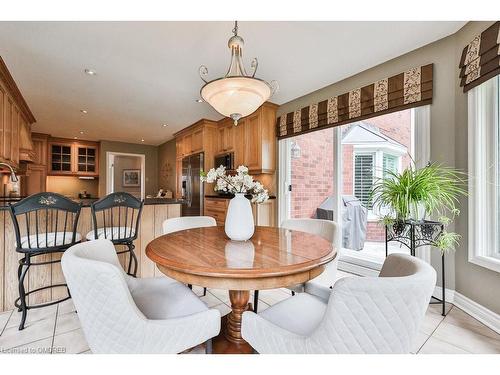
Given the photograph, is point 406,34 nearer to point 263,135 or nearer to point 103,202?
point 263,135

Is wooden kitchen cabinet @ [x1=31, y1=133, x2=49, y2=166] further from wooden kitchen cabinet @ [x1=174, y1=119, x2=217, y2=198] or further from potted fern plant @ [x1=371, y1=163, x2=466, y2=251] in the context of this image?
potted fern plant @ [x1=371, y1=163, x2=466, y2=251]

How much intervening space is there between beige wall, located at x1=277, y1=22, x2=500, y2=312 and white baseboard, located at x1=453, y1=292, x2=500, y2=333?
37 mm

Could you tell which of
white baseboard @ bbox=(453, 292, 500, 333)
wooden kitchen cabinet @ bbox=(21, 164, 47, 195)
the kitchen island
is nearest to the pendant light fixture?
the kitchen island

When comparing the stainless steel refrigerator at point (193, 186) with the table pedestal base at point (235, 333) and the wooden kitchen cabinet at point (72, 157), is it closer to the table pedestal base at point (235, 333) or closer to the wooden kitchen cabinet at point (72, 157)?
the table pedestal base at point (235, 333)

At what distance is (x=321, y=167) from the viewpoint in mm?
3400

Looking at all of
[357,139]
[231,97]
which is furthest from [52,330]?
[357,139]

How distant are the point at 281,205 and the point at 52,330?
283cm

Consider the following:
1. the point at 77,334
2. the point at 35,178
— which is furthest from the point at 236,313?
the point at 35,178

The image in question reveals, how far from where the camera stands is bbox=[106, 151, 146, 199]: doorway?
7.06m

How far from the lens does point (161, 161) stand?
7.05 metres

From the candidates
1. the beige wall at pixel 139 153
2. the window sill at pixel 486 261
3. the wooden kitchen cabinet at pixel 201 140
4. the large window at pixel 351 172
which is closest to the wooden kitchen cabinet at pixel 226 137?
the wooden kitchen cabinet at pixel 201 140

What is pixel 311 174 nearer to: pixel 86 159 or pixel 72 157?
pixel 86 159

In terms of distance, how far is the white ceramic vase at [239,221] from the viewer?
→ 4.62ft
